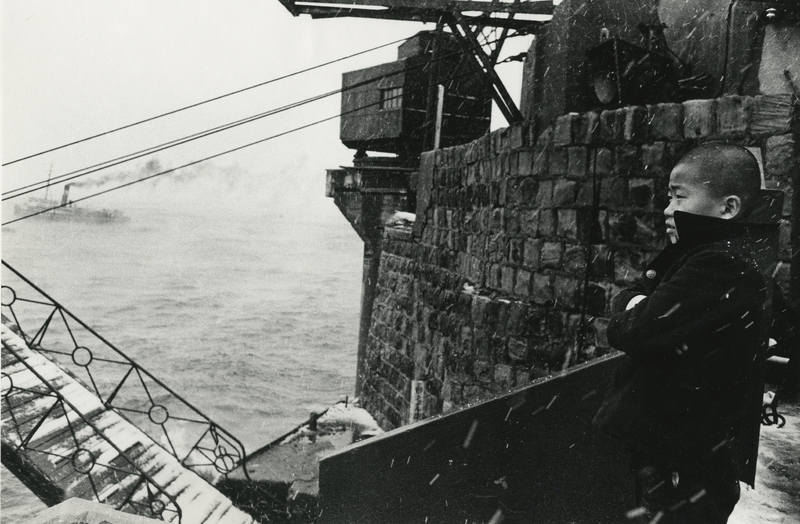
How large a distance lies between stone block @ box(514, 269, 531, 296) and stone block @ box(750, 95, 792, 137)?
2.01 meters

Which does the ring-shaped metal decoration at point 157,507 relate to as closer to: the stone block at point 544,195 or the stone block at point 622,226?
the stone block at point 544,195

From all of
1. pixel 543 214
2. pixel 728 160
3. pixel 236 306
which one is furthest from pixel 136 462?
pixel 236 306

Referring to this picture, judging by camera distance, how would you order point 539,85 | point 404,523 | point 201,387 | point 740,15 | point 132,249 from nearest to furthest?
point 404,523 → point 740,15 → point 539,85 → point 201,387 → point 132,249

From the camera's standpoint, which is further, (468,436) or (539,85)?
(539,85)

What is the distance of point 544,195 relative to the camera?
197 inches

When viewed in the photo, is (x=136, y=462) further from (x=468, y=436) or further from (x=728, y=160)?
(x=728, y=160)

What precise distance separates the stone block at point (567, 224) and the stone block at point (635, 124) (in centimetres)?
71

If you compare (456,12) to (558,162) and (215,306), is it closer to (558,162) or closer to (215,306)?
(558,162)

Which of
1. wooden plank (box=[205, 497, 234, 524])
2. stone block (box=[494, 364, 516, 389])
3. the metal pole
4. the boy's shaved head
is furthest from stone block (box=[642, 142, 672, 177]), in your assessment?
wooden plank (box=[205, 497, 234, 524])

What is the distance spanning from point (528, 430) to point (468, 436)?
29cm

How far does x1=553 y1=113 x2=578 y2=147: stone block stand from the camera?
4719 millimetres

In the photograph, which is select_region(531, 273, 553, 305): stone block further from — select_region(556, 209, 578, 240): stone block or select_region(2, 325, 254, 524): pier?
select_region(2, 325, 254, 524): pier

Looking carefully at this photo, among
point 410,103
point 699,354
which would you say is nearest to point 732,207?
point 699,354

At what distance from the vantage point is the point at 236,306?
5291cm
